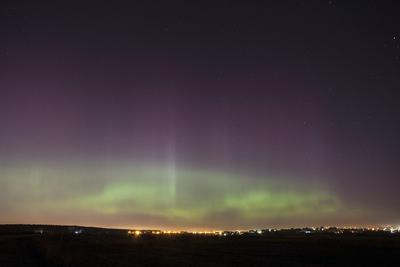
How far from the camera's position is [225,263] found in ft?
170

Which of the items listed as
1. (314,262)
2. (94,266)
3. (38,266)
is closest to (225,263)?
(314,262)

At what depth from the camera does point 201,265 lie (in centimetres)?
4872

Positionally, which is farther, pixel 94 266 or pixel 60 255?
pixel 60 255

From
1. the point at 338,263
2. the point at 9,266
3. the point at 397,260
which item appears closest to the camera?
the point at 9,266

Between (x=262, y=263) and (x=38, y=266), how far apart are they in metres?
21.8

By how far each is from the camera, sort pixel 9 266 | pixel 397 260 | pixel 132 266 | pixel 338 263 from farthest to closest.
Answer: pixel 397 260, pixel 338 263, pixel 132 266, pixel 9 266

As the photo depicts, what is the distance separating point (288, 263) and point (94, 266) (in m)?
19.7

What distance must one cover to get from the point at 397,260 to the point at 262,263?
1525cm

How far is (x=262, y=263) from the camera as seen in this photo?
51438 mm

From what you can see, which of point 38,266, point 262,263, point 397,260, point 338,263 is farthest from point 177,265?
point 397,260

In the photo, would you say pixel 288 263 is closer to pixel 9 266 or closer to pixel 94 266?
pixel 94 266

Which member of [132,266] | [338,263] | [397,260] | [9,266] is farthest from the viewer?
[397,260]

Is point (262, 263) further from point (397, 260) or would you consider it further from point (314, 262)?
point (397, 260)

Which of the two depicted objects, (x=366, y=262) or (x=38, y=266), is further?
(x=366, y=262)
